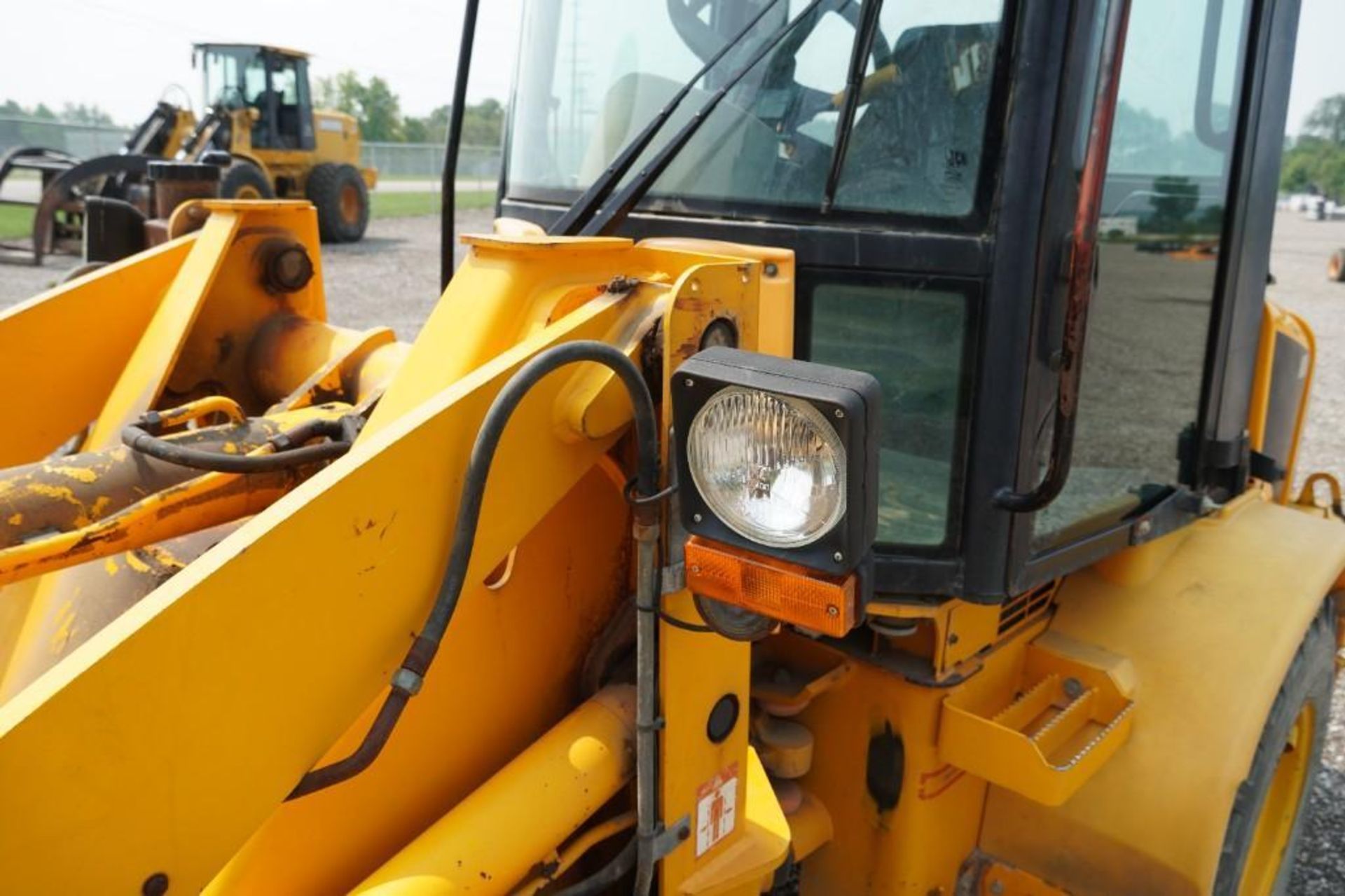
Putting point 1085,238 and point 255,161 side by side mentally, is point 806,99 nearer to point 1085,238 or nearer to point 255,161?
point 1085,238

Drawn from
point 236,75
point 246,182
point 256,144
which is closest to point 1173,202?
point 246,182

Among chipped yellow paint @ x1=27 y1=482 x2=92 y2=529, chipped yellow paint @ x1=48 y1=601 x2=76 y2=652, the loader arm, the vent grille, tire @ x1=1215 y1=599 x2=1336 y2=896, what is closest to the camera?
the loader arm

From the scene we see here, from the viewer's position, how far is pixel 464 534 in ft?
4.12

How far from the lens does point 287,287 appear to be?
2.53 meters

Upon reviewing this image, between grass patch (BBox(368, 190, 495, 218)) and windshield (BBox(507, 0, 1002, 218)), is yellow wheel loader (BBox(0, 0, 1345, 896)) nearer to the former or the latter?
windshield (BBox(507, 0, 1002, 218))

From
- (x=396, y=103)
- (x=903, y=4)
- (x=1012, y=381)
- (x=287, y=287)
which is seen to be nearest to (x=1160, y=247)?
(x=1012, y=381)

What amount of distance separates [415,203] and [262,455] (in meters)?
30.0

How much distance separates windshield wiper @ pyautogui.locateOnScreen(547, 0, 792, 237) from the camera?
73.1 inches

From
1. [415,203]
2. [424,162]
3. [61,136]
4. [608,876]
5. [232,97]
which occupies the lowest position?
[608,876]

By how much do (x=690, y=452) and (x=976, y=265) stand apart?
2.36 ft

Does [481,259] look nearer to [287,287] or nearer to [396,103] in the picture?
[287,287]

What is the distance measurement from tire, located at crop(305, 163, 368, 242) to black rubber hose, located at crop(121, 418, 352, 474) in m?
16.8

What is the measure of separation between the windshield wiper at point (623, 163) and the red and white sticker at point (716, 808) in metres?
0.92

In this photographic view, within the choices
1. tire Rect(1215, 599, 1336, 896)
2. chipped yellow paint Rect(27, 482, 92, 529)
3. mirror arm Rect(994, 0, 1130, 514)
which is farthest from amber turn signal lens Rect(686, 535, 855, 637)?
tire Rect(1215, 599, 1336, 896)
